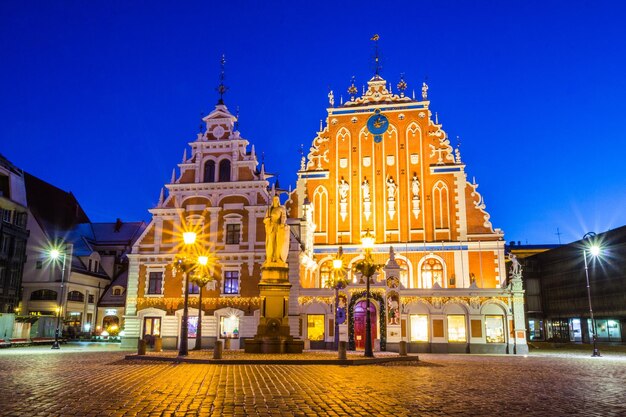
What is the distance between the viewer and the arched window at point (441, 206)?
43922 mm

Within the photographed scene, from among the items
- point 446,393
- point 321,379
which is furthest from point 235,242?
point 446,393

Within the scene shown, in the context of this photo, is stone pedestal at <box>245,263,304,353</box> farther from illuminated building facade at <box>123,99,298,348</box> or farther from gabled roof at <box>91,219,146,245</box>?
gabled roof at <box>91,219,146,245</box>

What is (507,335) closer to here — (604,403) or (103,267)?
(604,403)

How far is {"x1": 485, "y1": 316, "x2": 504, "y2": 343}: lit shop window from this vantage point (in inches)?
1441

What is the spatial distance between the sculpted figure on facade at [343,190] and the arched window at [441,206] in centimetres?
715

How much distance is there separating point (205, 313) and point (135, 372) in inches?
873

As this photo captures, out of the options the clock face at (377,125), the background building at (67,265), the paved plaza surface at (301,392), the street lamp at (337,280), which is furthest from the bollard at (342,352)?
the background building at (67,265)

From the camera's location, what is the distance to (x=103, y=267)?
6481cm

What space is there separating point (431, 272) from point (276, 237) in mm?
20060

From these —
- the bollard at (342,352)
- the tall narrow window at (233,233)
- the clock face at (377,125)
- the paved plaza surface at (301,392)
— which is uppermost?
the clock face at (377,125)

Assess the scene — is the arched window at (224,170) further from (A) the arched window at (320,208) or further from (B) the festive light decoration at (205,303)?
(B) the festive light decoration at (205,303)

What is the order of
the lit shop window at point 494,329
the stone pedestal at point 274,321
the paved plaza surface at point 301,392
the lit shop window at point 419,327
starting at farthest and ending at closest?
the lit shop window at point 419,327
the lit shop window at point 494,329
the stone pedestal at point 274,321
the paved plaza surface at point 301,392

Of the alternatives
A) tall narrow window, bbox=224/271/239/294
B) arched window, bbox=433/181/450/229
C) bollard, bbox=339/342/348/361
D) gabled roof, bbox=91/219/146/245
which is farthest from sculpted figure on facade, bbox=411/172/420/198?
gabled roof, bbox=91/219/146/245

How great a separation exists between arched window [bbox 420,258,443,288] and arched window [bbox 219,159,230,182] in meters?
16.7
